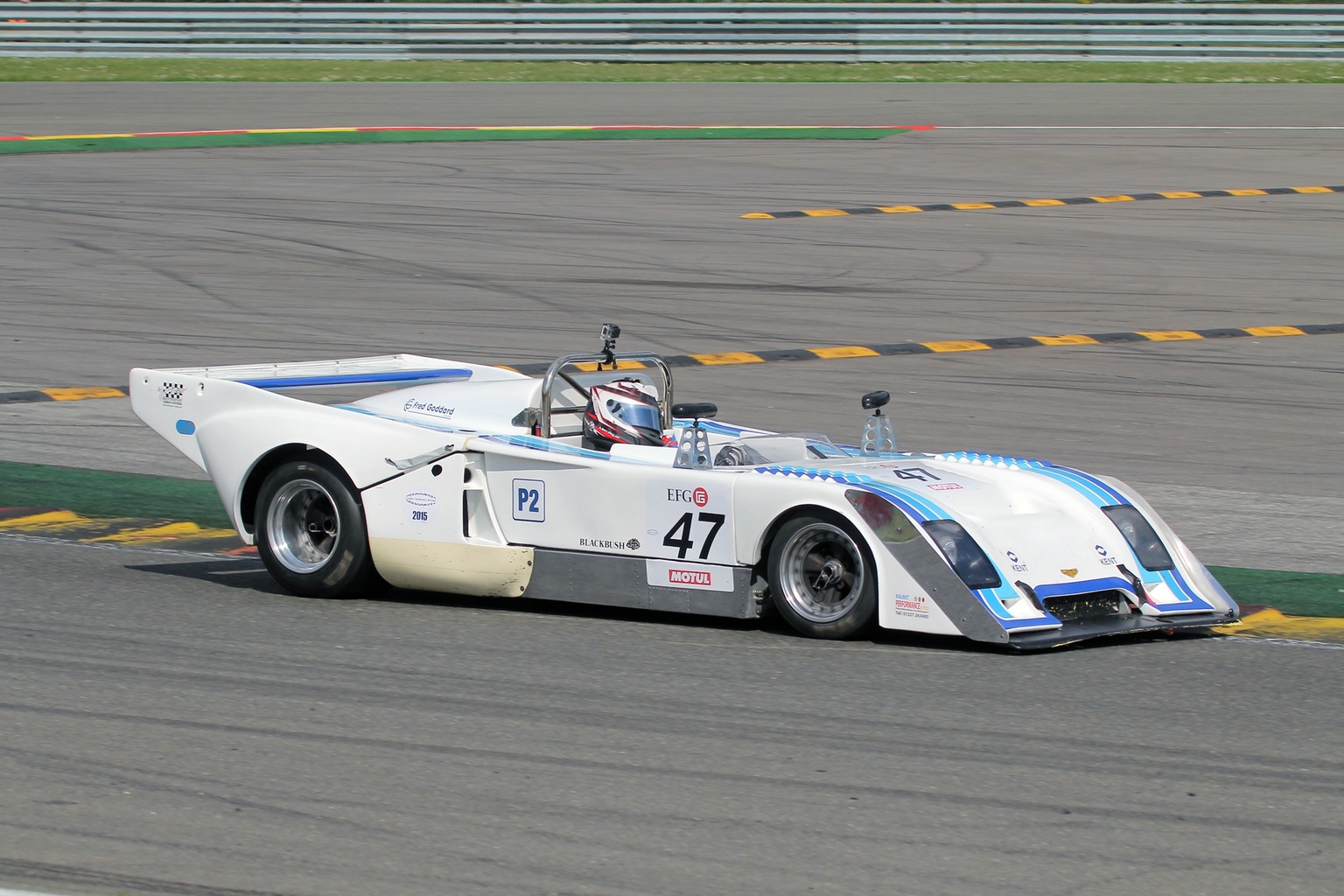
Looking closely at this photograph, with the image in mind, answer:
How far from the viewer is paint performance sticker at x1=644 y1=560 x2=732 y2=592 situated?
23.0 feet

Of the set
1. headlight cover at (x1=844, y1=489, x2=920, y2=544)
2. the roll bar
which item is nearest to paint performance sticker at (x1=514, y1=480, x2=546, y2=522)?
the roll bar

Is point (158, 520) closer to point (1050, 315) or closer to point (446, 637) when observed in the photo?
point (446, 637)

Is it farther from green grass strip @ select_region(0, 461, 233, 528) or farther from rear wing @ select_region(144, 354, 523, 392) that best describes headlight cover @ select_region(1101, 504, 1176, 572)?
green grass strip @ select_region(0, 461, 233, 528)

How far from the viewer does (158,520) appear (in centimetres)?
956

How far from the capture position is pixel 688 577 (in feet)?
23.3

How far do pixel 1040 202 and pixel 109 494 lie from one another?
14.2 metres

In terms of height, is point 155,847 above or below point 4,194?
below

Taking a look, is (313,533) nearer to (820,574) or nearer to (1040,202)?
(820,574)

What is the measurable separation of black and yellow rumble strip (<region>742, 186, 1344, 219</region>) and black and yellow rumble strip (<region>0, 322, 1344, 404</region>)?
21.1 feet

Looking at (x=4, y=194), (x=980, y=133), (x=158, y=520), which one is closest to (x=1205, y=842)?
(x=158, y=520)

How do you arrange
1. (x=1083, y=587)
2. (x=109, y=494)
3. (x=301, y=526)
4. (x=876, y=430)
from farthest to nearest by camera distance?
(x=109, y=494), (x=301, y=526), (x=876, y=430), (x=1083, y=587)

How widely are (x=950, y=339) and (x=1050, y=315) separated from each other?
1385 millimetres

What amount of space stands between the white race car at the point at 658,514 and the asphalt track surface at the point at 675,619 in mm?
180

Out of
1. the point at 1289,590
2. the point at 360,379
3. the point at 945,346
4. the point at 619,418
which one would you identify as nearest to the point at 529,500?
the point at 619,418
